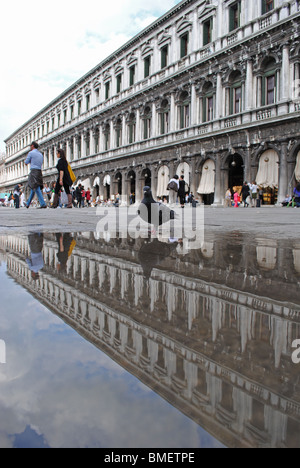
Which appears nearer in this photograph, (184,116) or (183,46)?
(184,116)

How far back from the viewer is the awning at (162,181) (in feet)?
80.4

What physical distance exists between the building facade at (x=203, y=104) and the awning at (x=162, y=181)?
7cm

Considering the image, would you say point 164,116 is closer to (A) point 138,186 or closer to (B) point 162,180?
(B) point 162,180

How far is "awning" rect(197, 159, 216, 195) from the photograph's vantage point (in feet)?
69.4

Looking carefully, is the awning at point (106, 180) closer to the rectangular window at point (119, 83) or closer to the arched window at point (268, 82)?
the rectangular window at point (119, 83)

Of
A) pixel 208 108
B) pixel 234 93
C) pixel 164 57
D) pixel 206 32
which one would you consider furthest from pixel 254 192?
pixel 164 57

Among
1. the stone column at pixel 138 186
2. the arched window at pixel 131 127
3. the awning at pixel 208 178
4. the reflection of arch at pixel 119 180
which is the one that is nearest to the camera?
the awning at pixel 208 178

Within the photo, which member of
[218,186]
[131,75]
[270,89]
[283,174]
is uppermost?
[131,75]

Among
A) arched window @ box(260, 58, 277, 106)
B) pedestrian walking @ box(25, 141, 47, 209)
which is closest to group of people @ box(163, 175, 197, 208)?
pedestrian walking @ box(25, 141, 47, 209)

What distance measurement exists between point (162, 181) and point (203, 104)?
5.45 meters

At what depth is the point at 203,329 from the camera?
35.4 inches

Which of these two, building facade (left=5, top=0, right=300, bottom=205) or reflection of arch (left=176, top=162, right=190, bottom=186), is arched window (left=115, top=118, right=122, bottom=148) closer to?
building facade (left=5, top=0, right=300, bottom=205)

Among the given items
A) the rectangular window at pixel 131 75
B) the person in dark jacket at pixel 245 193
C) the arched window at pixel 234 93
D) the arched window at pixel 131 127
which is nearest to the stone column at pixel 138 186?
the arched window at pixel 131 127

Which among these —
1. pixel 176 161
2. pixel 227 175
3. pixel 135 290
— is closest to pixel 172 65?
pixel 176 161
